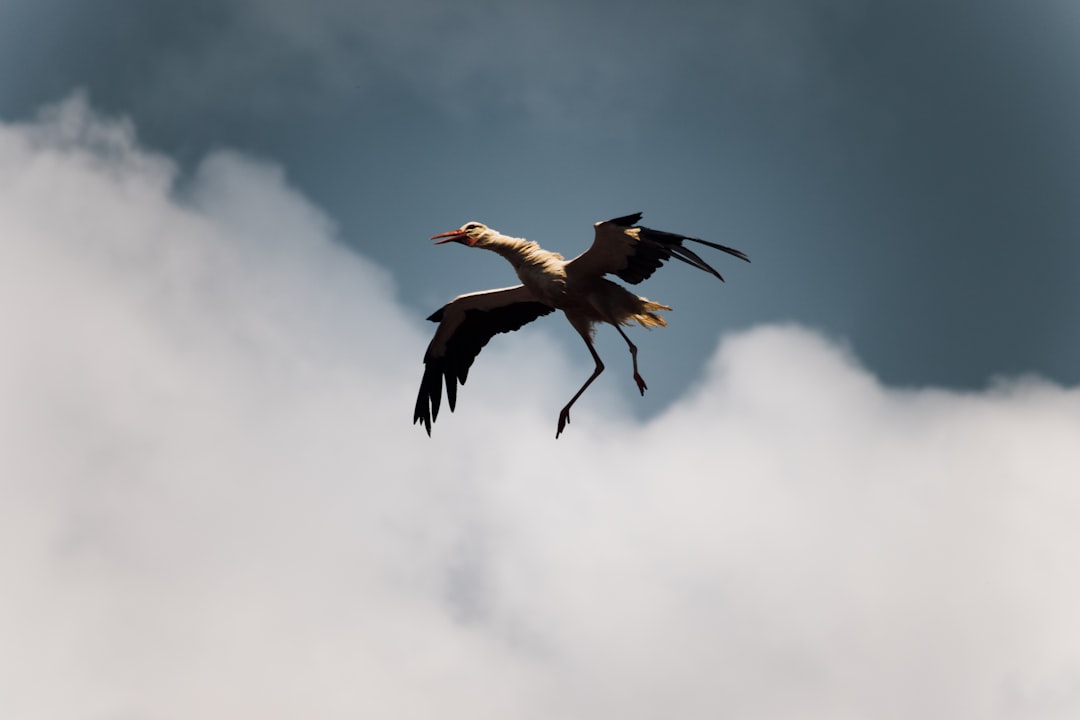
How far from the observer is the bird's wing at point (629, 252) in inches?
615

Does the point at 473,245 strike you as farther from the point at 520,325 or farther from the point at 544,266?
the point at 520,325

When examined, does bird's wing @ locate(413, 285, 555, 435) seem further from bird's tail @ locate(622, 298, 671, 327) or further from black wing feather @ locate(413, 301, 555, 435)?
bird's tail @ locate(622, 298, 671, 327)

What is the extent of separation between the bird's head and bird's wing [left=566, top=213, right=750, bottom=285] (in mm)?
1347

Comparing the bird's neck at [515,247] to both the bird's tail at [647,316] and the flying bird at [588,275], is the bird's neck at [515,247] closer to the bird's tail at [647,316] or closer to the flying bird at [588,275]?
the flying bird at [588,275]

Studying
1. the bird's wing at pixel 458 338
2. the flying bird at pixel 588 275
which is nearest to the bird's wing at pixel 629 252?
the flying bird at pixel 588 275

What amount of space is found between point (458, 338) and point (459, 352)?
0.23m

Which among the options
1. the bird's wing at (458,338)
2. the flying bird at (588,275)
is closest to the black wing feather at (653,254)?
the flying bird at (588,275)

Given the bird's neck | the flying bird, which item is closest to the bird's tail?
the flying bird

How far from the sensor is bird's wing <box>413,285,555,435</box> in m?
19.0

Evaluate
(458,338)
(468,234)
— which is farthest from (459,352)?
(468,234)

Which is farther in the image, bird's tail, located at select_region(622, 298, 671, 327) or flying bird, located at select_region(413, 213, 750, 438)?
bird's tail, located at select_region(622, 298, 671, 327)

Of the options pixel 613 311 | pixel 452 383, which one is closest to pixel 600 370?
pixel 613 311

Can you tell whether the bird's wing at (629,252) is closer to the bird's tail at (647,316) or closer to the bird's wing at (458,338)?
the bird's tail at (647,316)

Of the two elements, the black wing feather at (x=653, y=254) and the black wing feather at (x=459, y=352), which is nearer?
the black wing feather at (x=653, y=254)
